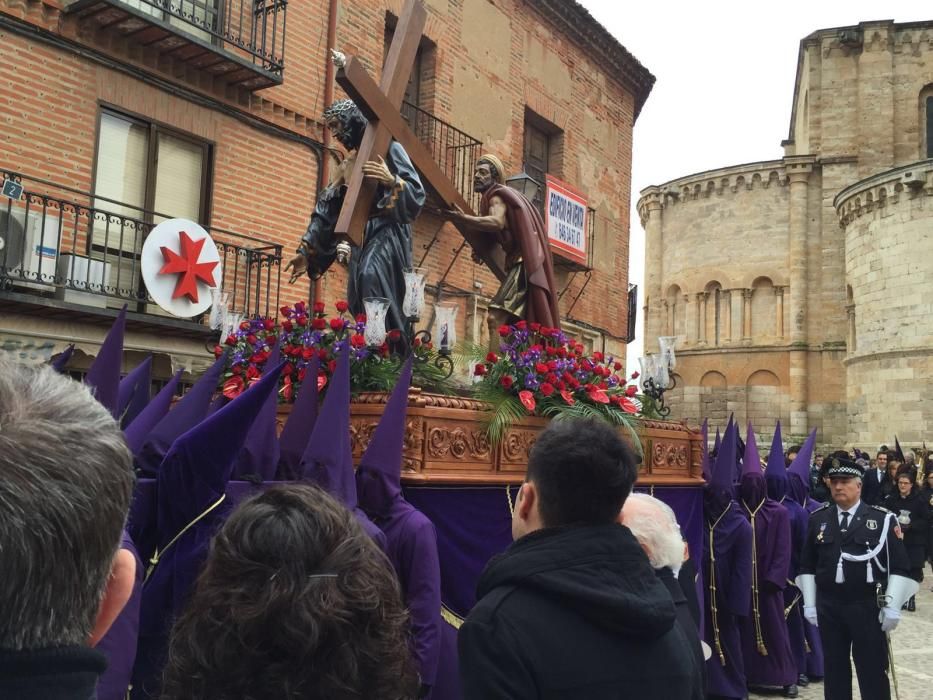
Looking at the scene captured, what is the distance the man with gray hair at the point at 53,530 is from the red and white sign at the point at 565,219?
14996mm

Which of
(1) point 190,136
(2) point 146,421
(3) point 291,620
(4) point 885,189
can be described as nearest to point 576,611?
(3) point 291,620

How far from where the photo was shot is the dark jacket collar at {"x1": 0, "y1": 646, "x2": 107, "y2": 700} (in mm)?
1069

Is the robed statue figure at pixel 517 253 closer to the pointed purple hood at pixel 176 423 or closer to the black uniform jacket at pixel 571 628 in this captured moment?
the pointed purple hood at pixel 176 423

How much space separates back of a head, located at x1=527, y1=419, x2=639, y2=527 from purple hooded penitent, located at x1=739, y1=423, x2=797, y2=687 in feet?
17.5

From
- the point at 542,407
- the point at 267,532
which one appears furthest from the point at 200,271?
the point at 267,532

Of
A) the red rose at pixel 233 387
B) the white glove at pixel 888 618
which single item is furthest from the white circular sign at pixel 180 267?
the white glove at pixel 888 618

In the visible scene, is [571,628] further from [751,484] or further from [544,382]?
[751,484]

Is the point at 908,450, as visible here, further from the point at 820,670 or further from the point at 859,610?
the point at 859,610

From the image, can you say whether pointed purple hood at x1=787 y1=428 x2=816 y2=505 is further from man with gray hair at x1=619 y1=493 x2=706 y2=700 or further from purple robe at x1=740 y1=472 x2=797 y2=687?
man with gray hair at x1=619 y1=493 x2=706 y2=700

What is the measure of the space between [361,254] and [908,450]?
26.5 metres

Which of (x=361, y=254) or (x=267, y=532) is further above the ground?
(x=361, y=254)

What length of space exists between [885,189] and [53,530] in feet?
102

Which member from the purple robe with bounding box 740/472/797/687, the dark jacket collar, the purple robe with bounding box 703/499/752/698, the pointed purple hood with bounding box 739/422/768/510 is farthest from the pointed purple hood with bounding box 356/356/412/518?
the purple robe with bounding box 740/472/797/687

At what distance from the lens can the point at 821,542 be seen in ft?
19.6
